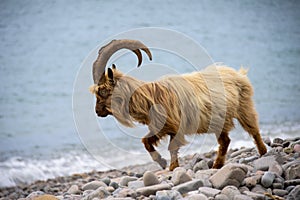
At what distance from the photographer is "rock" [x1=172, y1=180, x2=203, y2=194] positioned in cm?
359

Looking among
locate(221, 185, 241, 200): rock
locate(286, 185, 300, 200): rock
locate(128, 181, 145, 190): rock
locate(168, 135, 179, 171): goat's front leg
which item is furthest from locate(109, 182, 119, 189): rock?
locate(286, 185, 300, 200): rock

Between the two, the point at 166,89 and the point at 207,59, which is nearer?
the point at 166,89

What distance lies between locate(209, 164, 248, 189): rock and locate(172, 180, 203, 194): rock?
14 cm

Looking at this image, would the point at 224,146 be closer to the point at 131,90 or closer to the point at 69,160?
the point at 131,90

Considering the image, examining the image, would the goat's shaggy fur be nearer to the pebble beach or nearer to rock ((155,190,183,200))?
the pebble beach

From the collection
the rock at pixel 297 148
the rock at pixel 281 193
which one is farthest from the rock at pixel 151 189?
the rock at pixel 297 148

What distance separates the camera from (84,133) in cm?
452

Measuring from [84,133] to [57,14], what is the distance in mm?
8679

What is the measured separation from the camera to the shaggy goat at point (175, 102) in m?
3.90

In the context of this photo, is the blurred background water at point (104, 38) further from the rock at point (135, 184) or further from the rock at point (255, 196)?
the rock at point (255, 196)

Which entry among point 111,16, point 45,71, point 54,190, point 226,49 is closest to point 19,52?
point 45,71

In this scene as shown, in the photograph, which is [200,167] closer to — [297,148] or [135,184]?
[135,184]

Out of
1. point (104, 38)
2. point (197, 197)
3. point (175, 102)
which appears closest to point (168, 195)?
point (197, 197)

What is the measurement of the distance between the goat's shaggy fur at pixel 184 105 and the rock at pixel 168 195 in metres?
0.70
